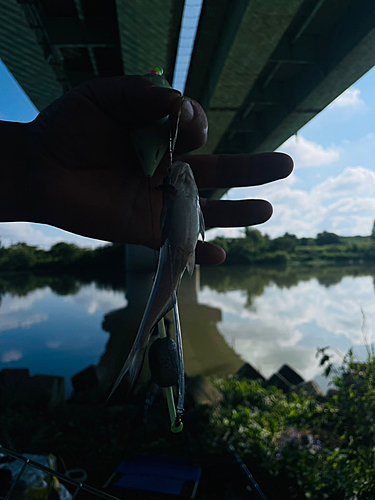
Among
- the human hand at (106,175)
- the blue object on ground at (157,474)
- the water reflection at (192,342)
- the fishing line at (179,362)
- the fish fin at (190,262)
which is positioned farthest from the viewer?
the water reflection at (192,342)

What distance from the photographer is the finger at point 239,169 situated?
3.96 ft

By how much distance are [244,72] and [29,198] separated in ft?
8.88

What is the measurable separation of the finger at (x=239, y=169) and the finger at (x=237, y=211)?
89 millimetres

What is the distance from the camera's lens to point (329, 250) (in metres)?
24.6

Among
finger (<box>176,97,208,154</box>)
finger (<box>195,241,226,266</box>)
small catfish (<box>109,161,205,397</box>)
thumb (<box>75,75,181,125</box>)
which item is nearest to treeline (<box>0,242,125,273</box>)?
finger (<box>195,241,226,266</box>)

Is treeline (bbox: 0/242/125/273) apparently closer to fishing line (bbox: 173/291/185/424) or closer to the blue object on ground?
the blue object on ground

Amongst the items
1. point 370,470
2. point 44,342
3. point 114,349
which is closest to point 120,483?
point 370,470

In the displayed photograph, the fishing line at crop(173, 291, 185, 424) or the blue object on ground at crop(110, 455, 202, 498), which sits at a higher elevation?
the fishing line at crop(173, 291, 185, 424)

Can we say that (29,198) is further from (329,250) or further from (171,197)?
(329,250)

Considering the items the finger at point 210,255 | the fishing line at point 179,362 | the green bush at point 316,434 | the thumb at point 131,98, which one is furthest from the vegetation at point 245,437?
the thumb at point 131,98

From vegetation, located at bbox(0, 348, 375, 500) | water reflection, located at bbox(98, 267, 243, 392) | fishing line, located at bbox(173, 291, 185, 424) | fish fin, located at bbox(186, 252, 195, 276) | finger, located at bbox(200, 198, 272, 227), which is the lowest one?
water reflection, located at bbox(98, 267, 243, 392)

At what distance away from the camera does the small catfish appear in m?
0.55

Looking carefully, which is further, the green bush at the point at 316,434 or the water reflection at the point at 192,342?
the water reflection at the point at 192,342

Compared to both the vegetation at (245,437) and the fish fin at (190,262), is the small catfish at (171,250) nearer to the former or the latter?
the fish fin at (190,262)
